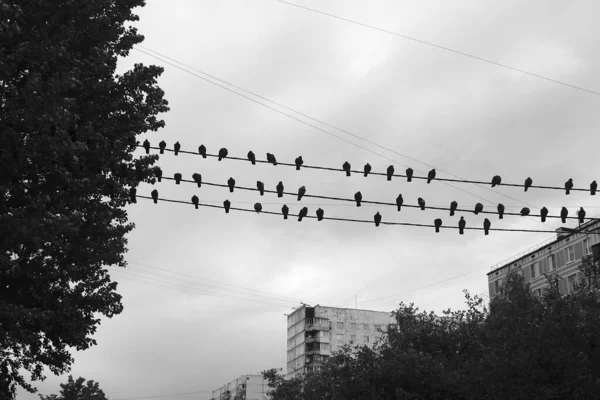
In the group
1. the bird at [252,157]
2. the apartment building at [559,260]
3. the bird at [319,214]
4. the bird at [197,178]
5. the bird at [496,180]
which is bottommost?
the bird at [319,214]

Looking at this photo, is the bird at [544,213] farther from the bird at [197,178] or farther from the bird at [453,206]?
the bird at [197,178]

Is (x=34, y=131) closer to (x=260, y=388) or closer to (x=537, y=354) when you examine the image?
(x=537, y=354)

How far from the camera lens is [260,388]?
473ft

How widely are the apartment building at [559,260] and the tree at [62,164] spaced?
1814 inches

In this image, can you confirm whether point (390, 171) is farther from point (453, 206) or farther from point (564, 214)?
point (564, 214)

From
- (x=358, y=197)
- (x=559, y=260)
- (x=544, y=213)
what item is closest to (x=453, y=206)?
(x=358, y=197)

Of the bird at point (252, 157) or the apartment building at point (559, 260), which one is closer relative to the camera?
the bird at point (252, 157)

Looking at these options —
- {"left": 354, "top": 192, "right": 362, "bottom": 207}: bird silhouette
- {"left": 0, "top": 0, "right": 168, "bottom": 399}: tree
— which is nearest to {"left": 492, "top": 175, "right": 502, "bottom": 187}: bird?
{"left": 354, "top": 192, "right": 362, "bottom": 207}: bird silhouette

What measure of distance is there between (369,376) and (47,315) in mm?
23144

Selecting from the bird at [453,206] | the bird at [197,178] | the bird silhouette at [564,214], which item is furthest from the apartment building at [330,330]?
the bird at [197,178]

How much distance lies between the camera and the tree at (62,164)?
53.1ft

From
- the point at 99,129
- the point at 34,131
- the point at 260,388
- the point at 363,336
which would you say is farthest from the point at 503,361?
the point at 260,388

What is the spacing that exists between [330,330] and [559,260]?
60802 millimetres

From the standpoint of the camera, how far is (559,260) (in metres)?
64.8
